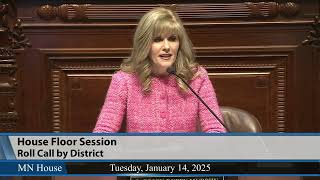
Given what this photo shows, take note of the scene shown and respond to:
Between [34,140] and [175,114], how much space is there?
299 mm

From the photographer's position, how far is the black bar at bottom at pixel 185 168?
2.70 feet

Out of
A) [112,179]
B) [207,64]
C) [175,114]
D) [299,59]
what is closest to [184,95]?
[175,114]

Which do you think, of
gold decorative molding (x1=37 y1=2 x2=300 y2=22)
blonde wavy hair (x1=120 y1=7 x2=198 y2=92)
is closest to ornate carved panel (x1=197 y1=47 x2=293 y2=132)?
gold decorative molding (x1=37 y1=2 x2=300 y2=22)

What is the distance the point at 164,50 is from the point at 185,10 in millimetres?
763

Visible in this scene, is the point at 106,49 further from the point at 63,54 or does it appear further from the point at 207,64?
the point at 207,64

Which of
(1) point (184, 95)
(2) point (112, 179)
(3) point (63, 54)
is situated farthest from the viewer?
(3) point (63, 54)

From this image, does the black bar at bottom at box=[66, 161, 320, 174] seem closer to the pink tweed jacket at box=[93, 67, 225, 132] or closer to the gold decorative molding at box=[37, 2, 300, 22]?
the pink tweed jacket at box=[93, 67, 225, 132]

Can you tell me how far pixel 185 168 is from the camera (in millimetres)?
823

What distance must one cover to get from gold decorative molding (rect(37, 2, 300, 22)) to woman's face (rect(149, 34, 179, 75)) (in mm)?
730

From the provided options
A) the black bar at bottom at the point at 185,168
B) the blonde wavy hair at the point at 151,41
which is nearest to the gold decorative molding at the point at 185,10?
the blonde wavy hair at the point at 151,41

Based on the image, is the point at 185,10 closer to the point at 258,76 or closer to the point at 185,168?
the point at 258,76

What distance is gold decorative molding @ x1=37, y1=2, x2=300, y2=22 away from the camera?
1.71 m

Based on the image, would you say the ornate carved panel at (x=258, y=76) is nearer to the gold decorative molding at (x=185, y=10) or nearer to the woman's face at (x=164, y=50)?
the gold decorative molding at (x=185, y=10)

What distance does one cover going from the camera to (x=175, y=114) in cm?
103
